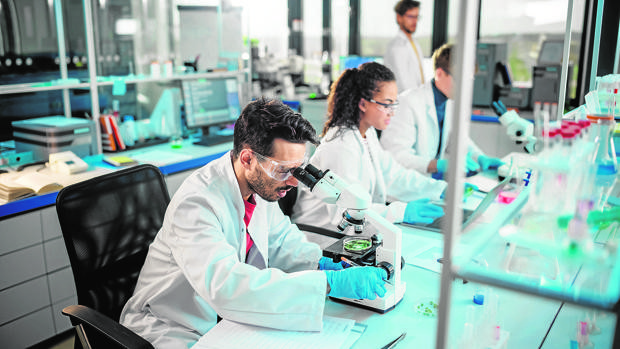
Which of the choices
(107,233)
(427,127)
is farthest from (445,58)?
(107,233)

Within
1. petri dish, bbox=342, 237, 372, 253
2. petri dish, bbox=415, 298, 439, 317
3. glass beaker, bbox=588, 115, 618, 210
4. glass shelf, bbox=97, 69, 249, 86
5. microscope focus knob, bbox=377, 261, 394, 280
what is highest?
glass shelf, bbox=97, 69, 249, 86

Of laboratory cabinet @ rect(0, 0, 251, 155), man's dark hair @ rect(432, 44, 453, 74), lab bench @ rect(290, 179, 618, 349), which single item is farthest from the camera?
laboratory cabinet @ rect(0, 0, 251, 155)

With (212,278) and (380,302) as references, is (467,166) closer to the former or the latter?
(380,302)

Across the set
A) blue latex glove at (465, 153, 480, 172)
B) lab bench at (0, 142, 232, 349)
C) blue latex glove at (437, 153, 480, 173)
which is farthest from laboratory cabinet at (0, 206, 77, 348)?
blue latex glove at (465, 153, 480, 172)

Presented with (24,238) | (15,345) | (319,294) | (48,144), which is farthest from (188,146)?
(319,294)

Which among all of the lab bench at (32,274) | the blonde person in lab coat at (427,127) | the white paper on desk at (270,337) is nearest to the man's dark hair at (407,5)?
the blonde person in lab coat at (427,127)

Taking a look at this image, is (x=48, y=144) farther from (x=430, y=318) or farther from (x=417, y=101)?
(x=430, y=318)

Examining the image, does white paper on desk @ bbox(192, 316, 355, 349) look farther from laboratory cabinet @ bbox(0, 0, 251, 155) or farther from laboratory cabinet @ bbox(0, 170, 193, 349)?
laboratory cabinet @ bbox(0, 0, 251, 155)

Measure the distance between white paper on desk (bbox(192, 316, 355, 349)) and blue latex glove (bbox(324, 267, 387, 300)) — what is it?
3.1 inches

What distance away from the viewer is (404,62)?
14.5 feet

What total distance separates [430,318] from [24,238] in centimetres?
188

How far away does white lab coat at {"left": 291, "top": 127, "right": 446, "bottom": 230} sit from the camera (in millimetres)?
2152

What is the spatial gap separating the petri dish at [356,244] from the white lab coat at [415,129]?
4.71ft

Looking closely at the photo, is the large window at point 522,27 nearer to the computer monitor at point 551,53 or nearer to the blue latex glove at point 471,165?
the computer monitor at point 551,53
